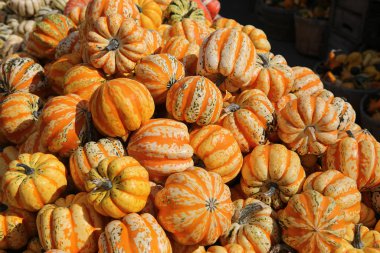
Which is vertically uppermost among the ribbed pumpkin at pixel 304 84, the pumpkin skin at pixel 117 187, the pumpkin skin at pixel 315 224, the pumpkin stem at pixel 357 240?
the pumpkin skin at pixel 117 187

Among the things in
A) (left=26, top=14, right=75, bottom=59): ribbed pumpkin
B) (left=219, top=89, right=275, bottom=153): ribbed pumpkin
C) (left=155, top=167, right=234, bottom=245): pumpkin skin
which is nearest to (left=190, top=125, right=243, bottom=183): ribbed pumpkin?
(left=219, top=89, right=275, bottom=153): ribbed pumpkin

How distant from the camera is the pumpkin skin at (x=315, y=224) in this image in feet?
6.94

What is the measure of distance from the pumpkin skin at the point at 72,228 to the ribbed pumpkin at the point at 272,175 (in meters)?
0.94

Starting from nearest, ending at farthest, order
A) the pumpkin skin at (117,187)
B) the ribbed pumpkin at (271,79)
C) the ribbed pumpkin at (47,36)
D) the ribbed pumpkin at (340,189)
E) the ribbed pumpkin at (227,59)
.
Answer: the pumpkin skin at (117,187)
the ribbed pumpkin at (340,189)
the ribbed pumpkin at (227,59)
the ribbed pumpkin at (271,79)
the ribbed pumpkin at (47,36)

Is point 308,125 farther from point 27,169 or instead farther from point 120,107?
point 27,169

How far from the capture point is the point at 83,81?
2.72m

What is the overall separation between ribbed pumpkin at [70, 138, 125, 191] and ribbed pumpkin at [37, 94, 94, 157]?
12 cm

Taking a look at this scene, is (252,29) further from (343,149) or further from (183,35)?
(343,149)

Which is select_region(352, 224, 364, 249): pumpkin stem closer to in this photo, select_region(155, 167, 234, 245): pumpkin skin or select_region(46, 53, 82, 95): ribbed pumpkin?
select_region(155, 167, 234, 245): pumpkin skin

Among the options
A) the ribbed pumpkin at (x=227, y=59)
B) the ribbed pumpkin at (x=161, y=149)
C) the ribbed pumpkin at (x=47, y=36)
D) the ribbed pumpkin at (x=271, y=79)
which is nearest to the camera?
the ribbed pumpkin at (x=161, y=149)

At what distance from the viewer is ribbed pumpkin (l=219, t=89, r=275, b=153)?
2.56 metres

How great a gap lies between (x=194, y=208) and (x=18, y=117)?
1.57 meters

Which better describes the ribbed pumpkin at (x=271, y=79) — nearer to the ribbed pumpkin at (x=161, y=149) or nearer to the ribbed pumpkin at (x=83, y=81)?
the ribbed pumpkin at (x=161, y=149)

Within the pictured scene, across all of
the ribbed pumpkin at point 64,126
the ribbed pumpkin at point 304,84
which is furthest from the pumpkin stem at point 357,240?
the ribbed pumpkin at point 64,126
